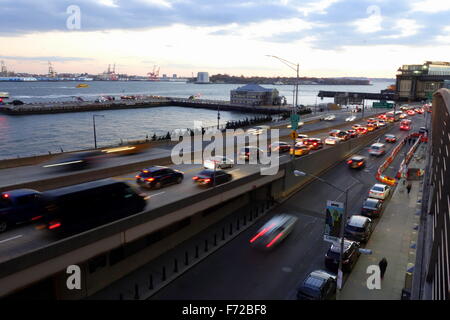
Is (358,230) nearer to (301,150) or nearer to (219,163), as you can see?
(219,163)

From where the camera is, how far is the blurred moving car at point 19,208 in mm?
15631

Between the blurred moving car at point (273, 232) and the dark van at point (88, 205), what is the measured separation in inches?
328

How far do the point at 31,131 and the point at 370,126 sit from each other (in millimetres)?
77652

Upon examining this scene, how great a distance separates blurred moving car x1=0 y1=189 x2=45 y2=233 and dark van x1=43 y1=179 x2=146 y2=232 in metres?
0.82

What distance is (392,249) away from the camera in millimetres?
22078

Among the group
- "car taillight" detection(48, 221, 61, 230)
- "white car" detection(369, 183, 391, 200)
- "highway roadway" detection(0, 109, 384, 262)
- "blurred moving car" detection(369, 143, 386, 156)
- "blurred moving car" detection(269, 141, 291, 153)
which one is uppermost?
"blurred moving car" detection(269, 141, 291, 153)

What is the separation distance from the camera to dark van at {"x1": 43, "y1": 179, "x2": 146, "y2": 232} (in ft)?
50.1

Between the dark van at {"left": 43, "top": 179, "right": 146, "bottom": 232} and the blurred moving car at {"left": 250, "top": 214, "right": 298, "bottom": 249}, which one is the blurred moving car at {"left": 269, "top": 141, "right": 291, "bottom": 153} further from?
the dark van at {"left": 43, "top": 179, "right": 146, "bottom": 232}

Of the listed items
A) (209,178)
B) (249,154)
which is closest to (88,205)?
(209,178)

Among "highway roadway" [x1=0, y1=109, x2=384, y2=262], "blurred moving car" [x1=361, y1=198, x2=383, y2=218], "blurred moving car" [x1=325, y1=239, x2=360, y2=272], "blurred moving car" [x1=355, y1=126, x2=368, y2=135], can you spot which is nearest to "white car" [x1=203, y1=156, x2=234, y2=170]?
"highway roadway" [x1=0, y1=109, x2=384, y2=262]

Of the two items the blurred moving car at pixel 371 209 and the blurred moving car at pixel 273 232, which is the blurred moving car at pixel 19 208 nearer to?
the blurred moving car at pixel 273 232

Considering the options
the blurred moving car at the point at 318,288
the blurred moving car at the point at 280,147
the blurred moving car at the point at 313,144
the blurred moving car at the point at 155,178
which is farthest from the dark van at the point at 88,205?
the blurred moving car at the point at 313,144
